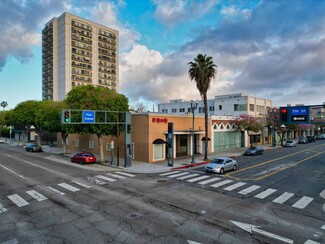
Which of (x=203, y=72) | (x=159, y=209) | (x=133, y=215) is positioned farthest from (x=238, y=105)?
(x=133, y=215)

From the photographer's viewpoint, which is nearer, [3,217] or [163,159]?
[3,217]

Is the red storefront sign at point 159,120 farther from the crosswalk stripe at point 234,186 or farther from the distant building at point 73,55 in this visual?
the distant building at point 73,55

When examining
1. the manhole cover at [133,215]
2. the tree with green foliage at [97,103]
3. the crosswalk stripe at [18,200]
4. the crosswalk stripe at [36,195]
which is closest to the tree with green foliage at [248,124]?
the tree with green foliage at [97,103]

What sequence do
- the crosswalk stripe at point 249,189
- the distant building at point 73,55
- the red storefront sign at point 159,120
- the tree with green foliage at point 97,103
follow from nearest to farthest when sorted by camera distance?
the crosswalk stripe at point 249,189, the tree with green foliage at point 97,103, the red storefront sign at point 159,120, the distant building at point 73,55

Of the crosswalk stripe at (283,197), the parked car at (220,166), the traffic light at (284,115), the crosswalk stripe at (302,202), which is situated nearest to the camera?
the crosswalk stripe at (302,202)

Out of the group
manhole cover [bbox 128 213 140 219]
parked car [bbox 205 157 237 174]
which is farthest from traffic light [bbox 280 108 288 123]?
manhole cover [bbox 128 213 140 219]

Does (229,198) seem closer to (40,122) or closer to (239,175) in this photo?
(239,175)

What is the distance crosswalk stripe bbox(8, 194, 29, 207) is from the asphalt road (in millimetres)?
58

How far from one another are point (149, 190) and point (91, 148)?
1070 inches

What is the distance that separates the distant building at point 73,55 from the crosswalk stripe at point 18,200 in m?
84.0

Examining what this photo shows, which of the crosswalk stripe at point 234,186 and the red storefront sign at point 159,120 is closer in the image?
the crosswalk stripe at point 234,186

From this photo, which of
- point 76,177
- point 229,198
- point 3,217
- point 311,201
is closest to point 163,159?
point 76,177

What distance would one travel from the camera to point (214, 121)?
42562 millimetres

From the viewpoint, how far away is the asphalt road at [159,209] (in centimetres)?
1004
